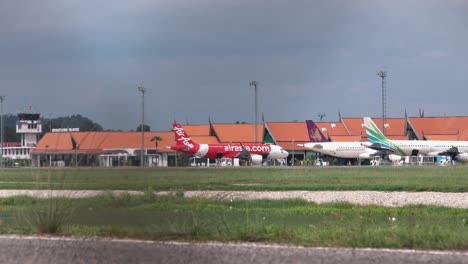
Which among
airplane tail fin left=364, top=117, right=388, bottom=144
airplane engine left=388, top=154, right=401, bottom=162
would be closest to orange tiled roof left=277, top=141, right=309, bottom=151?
airplane tail fin left=364, top=117, right=388, bottom=144

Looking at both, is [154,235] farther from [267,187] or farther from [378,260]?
[267,187]

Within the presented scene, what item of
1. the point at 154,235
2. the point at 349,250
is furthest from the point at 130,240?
the point at 349,250

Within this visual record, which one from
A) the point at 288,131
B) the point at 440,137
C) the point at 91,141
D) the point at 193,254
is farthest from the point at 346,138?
the point at 91,141

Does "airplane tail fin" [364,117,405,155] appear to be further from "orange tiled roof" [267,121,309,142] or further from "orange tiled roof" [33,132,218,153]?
"orange tiled roof" [33,132,218,153]

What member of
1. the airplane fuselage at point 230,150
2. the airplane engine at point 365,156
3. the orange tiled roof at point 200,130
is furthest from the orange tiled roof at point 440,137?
the orange tiled roof at point 200,130

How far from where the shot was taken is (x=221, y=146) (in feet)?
358

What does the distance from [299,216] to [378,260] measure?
13615 millimetres

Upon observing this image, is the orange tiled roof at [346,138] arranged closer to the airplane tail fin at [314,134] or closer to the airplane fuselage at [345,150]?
the airplane tail fin at [314,134]

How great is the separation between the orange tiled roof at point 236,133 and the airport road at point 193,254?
4585 inches

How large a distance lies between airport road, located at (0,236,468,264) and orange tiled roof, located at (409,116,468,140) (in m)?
124

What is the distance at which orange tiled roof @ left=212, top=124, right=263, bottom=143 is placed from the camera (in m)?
133

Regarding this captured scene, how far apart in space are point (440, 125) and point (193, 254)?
129 metres

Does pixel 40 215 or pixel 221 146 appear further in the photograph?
pixel 221 146

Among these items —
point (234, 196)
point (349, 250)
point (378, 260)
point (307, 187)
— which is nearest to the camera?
point (378, 260)
